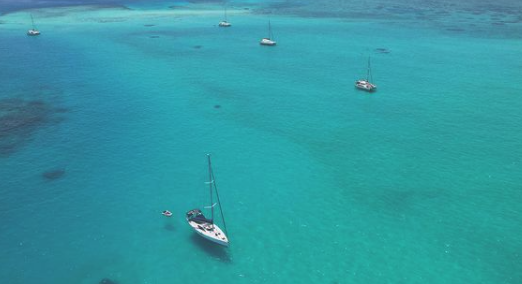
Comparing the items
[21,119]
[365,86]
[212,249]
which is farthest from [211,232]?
[365,86]

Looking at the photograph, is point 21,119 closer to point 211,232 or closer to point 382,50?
Answer: point 211,232

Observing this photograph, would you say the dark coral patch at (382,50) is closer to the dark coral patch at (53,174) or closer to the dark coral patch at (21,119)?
the dark coral patch at (21,119)

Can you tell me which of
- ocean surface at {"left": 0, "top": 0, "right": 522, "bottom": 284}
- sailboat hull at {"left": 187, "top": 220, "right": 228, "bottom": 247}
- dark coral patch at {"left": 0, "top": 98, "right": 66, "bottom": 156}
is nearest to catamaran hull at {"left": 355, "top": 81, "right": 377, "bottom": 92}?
ocean surface at {"left": 0, "top": 0, "right": 522, "bottom": 284}

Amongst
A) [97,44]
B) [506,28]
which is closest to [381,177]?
[97,44]

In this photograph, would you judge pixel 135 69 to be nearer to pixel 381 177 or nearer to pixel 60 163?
pixel 60 163

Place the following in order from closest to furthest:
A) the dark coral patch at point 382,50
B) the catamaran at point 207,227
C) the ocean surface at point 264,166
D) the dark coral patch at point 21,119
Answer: the ocean surface at point 264,166 → the catamaran at point 207,227 → the dark coral patch at point 21,119 → the dark coral patch at point 382,50

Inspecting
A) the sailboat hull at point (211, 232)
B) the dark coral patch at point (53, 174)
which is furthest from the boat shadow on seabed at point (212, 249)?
the dark coral patch at point (53, 174)
